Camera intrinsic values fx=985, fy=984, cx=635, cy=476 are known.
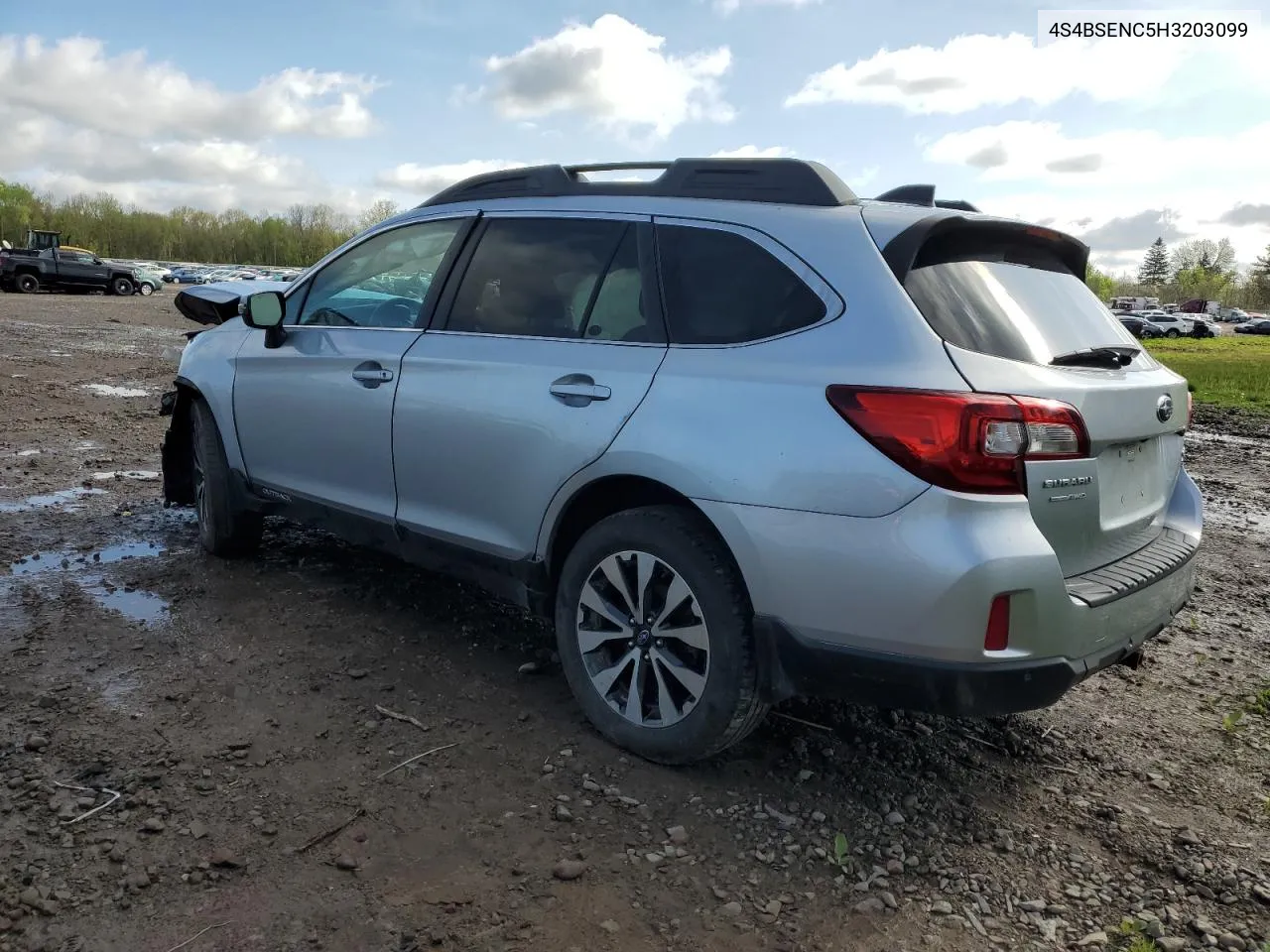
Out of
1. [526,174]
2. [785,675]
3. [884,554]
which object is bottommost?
[785,675]

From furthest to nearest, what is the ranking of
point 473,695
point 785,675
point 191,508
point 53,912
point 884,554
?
1. point 191,508
2. point 473,695
3. point 785,675
4. point 884,554
5. point 53,912

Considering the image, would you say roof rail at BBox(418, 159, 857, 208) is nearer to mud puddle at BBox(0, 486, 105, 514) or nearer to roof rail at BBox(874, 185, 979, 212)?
roof rail at BBox(874, 185, 979, 212)

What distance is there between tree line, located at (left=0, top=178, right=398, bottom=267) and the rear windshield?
100398 mm

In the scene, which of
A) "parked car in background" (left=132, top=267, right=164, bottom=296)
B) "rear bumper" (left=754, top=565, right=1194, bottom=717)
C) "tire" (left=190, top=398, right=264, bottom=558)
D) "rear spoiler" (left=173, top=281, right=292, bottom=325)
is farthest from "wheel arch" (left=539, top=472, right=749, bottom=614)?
"parked car in background" (left=132, top=267, right=164, bottom=296)

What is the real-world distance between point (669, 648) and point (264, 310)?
2.65 meters

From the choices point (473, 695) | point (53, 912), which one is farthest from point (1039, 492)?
point (53, 912)

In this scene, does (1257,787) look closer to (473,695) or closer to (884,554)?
(884,554)

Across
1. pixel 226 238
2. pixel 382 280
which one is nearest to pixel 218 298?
pixel 382 280

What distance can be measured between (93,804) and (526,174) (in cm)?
266

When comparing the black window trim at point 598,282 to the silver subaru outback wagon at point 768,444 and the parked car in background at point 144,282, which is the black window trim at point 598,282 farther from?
the parked car in background at point 144,282

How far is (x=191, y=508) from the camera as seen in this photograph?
6.50 meters

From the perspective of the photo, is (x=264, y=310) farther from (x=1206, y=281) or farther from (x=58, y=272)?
(x=1206, y=281)

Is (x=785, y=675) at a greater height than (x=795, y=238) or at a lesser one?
lesser

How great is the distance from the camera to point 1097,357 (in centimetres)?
302
